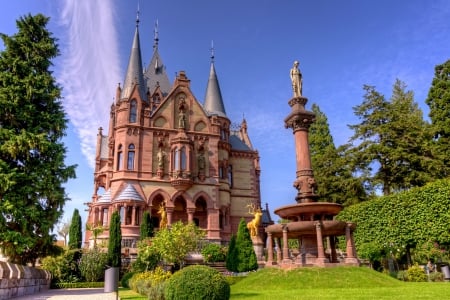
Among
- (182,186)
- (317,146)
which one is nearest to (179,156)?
(182,186)

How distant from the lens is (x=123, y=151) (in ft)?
133

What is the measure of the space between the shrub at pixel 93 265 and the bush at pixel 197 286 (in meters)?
19.2

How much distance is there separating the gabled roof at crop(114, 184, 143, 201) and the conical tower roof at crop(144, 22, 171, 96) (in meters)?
15.2

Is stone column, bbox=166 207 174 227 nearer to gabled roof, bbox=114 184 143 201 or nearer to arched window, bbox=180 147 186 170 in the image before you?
gabled roof, bbox=114 184 143 201

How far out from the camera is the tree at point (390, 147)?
32.3m

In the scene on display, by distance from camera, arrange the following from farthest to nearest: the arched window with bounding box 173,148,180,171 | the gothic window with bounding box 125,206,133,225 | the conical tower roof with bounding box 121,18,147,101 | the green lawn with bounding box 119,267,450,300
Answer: the conical tower roof with bounding box 121,18,147,101 < the arched window with bounding box 173,148,180,171 < the gothic window with bounding box 125,206,133,225 < the green lawn with bounding box 119,267,450,300

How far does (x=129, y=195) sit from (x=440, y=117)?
29135 mm

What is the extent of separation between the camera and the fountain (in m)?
19.2

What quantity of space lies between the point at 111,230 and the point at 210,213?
13.8m

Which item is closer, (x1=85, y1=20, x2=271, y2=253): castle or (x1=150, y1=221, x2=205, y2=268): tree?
Result: (x1=150, y1=221, x2=205, y2=268): tree

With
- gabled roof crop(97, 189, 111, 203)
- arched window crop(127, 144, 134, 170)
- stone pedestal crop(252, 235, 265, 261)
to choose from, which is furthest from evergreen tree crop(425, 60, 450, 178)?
gabled roof crop(97, 189, 111, 203)

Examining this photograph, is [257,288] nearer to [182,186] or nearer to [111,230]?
[111,230]

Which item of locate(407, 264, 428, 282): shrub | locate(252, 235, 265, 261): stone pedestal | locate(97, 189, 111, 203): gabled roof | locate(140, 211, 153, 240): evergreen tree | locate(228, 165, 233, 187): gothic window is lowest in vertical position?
locate(407, 264, 428, 282): shrub

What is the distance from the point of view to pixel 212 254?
107 ft
